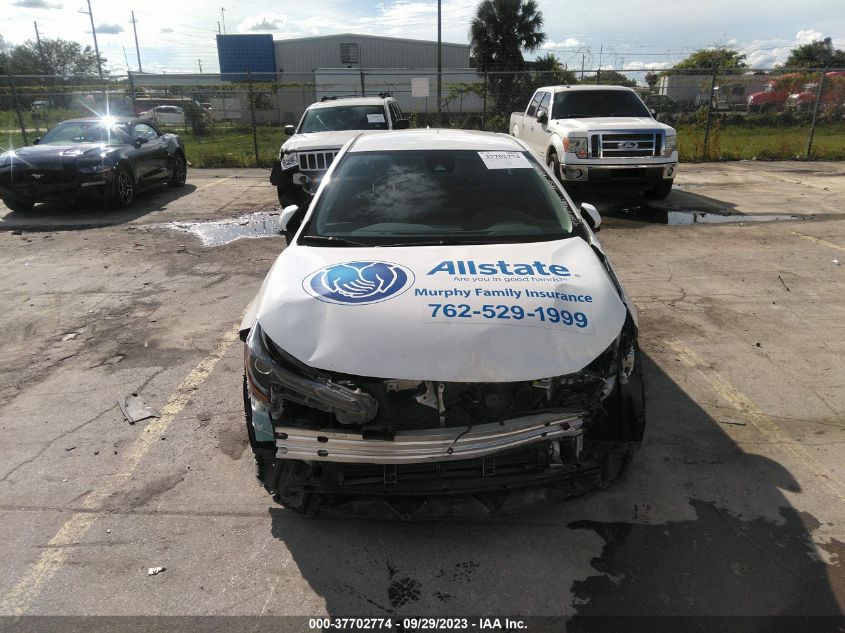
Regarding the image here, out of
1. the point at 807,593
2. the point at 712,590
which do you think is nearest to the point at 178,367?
the point at 712,590

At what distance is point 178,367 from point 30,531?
6.29 ft

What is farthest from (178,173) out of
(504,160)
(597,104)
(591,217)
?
(591,217)

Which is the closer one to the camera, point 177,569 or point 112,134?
point 177,569

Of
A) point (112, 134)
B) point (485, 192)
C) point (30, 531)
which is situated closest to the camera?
point (30, 531)

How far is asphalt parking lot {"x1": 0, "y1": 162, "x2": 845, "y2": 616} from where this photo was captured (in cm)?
265

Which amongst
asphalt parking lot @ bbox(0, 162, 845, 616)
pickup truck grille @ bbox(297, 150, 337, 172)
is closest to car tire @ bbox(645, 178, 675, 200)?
A: asphalt parking lot @ bbox(0, 162, 845, 616)

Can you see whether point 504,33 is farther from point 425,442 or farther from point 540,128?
point 425,442

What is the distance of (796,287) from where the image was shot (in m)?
6.48

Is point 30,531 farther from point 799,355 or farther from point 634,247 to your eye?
point 634,247

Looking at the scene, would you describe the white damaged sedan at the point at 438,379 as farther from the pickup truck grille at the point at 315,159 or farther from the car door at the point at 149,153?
the car door at the point at 149,153

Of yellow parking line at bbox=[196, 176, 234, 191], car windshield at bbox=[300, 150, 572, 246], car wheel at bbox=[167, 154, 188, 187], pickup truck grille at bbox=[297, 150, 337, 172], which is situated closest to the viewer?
car windshield at bbox=[300, 150, 572, 246]

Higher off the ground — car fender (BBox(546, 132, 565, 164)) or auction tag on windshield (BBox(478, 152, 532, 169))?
auction tag on windshield (BBox(478, 152, 532, 169))

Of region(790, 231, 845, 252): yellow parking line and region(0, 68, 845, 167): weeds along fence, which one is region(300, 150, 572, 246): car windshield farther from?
region(0, 68, 845, 167): weeds along fence

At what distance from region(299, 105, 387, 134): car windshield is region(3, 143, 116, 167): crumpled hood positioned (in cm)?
352
